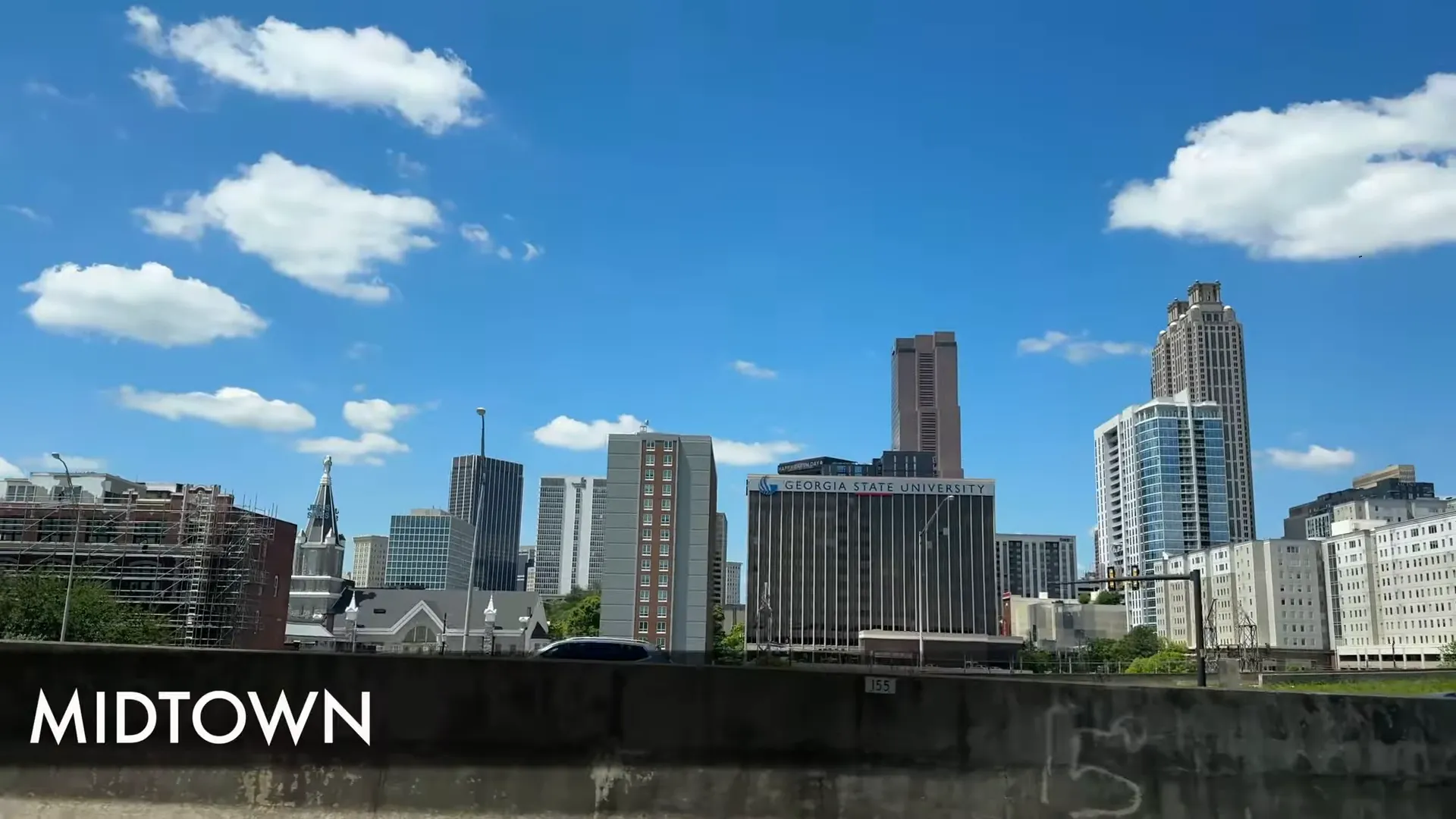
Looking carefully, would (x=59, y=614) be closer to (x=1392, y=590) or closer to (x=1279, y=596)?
(x=1392, y=590)

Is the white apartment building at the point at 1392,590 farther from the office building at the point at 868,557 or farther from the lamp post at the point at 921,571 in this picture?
the lamp post at the point at 921,571

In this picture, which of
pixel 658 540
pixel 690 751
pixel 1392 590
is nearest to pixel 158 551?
pixel 658 540

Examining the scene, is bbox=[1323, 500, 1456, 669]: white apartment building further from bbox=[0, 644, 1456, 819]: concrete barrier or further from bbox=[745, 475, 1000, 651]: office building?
bbox=[0, 644, 1456, 819]: concrete barrier

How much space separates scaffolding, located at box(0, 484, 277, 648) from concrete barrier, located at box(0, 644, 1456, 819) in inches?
3319

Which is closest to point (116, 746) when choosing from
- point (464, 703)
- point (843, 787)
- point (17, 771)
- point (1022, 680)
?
point (17, 771)

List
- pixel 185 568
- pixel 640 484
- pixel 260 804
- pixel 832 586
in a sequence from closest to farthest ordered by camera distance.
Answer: pixel 260 804
pixel 185 568
pixel 640 484
pixel 832 586

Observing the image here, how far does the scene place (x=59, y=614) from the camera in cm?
Result: 6788

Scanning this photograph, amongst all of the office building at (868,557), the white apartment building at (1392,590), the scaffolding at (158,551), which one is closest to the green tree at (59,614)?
the scaffolding at (158,551)

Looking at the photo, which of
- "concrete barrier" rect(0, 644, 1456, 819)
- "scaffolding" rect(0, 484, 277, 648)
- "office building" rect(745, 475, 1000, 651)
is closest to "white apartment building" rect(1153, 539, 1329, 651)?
"office building" rect(745, 475, 1000, 651)

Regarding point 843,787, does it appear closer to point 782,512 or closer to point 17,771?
point 17,771

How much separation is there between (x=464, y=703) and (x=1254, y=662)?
94.8 meters

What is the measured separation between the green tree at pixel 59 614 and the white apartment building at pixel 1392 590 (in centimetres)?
15143

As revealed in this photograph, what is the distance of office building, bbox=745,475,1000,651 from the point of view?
186125mm

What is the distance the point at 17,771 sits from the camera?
33.4 feet
